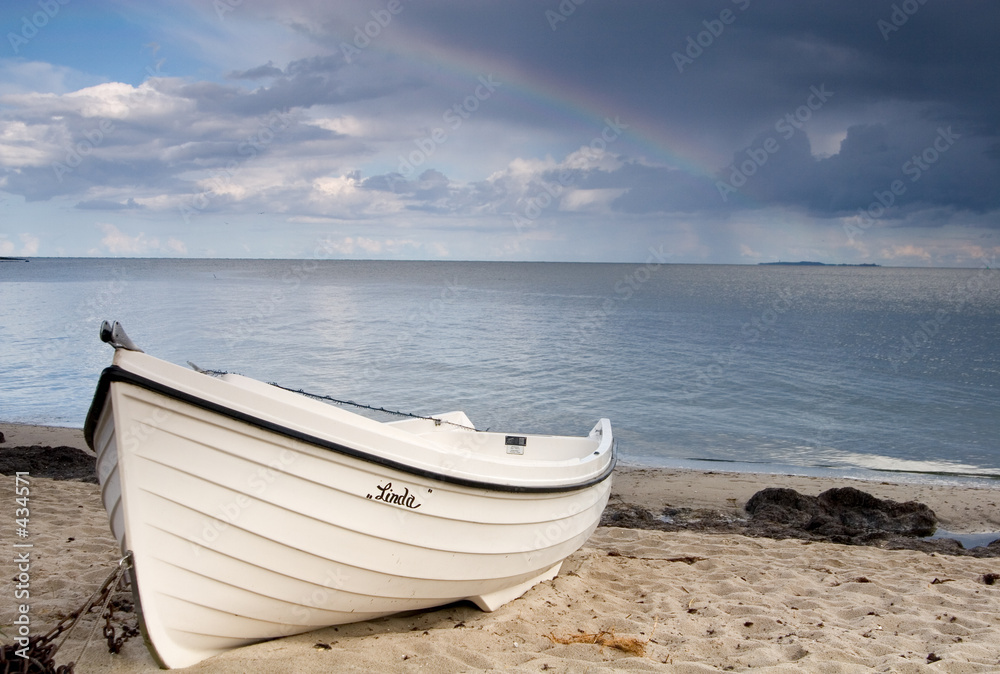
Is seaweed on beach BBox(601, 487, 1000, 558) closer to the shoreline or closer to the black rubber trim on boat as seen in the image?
the shoreline

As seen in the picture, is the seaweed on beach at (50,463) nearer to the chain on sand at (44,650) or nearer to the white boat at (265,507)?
the chain on sand at (44,650)

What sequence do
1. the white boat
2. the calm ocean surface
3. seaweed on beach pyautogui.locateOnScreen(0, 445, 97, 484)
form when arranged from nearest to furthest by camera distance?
1. the white boat
2. seaweed on beach pyautogui.locateOnScreen(0, 445, 97, 484)
3. the calm ocean surface

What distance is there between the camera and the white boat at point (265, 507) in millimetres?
3449

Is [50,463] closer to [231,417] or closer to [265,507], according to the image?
[265,507]

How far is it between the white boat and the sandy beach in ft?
1.07

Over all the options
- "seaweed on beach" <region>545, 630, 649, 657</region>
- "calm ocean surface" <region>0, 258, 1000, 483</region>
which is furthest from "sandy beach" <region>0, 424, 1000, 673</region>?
"calm ocean surface" <region>0, 258, 1000, 483</region>

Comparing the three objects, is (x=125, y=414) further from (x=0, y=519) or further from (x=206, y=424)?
(x=0, y=519)

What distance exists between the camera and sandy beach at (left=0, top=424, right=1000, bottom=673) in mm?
4066

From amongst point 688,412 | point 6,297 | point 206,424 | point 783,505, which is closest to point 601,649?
point 206,424

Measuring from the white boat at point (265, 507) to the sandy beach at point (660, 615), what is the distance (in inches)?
12.8

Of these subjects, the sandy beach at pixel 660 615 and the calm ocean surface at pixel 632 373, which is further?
the calm ocean surface at pixel 632 373

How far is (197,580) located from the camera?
3.69m

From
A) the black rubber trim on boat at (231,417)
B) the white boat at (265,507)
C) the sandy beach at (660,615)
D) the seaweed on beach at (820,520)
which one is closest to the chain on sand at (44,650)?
the white boat at (265,507)

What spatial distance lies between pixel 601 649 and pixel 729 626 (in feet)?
3.71
